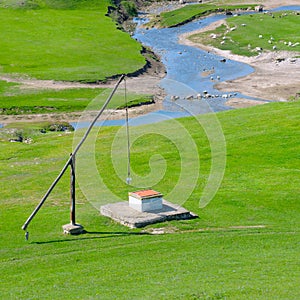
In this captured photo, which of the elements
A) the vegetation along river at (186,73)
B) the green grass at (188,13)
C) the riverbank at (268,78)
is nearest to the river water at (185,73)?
the vegetation along river at (186,73)

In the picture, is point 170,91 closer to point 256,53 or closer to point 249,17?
point 256,53

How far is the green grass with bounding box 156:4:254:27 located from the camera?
427 feet

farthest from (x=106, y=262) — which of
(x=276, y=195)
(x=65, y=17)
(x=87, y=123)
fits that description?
(x=65, y=17)

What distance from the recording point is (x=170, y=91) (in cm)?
8150

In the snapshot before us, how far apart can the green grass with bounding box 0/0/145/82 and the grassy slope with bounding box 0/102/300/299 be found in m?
42.9

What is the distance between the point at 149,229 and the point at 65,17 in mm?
95478

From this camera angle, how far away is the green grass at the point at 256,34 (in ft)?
336

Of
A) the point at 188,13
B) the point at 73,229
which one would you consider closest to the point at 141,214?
the point at 73,229

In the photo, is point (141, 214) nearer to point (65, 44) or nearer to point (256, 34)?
point (65, 44)

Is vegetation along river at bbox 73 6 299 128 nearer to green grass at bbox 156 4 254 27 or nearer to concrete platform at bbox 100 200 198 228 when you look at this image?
green grass at bbox 156 4 254 27

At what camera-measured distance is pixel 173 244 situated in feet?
94.8

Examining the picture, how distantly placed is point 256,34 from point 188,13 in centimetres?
2851

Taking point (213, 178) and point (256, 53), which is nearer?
point (213, 178)

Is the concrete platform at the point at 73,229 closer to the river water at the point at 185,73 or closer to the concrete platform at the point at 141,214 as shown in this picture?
the concrete platform at the point at 141,214
